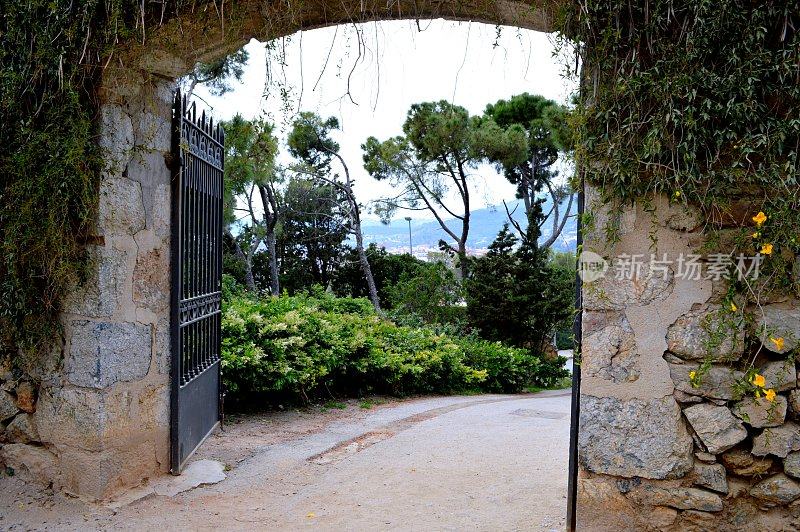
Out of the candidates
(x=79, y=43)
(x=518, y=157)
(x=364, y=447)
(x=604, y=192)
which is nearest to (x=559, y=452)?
(x=364, y=447)

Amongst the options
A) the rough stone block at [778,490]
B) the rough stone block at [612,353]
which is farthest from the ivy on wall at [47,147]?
the rough stone block at [778,490]

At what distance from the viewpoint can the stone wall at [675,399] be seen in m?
2.49

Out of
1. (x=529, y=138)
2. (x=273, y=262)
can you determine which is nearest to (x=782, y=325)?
(x=273, y=262)

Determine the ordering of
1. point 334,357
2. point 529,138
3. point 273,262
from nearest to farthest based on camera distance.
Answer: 1. point 334,357
2. point 273,262
3. point 529,138

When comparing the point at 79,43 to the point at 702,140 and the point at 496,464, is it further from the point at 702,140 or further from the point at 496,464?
the point at 496,464

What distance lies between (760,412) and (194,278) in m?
3.01

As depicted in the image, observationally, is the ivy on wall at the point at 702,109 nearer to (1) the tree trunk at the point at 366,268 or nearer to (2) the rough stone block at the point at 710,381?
(2) the rough stone block at the point at 710,381

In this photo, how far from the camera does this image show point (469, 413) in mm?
6098

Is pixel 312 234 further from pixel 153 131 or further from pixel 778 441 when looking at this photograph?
pixel 778 441

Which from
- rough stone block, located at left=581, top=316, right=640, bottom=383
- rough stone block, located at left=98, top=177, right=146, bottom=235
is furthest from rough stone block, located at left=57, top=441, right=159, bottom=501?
rough stone block, located at left=581, top=316, right=640, bottom=383

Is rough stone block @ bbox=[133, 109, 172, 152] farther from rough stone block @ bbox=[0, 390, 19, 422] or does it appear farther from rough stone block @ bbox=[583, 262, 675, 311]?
rough stone block @ bbox=[583, 262, 675, 311]

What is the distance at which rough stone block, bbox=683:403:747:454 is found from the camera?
2492 millimetres

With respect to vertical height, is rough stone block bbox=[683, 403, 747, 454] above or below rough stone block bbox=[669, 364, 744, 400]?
below

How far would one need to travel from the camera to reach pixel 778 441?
2.47 metres
